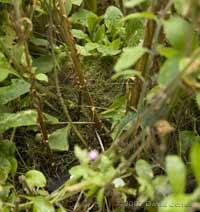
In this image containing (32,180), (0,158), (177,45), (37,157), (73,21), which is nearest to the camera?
(177,45)

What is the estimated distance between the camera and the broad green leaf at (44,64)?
139 cm

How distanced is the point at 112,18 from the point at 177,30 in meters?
0.71

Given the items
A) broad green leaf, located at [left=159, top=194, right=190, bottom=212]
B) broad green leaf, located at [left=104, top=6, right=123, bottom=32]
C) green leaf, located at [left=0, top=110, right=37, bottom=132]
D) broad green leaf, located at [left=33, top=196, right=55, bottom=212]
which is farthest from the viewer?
broad green leaf, located at [left=104, top=6, right=123, bottom=32]

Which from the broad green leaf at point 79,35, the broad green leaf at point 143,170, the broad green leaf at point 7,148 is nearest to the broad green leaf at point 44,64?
the broad green leaf at point 79,35

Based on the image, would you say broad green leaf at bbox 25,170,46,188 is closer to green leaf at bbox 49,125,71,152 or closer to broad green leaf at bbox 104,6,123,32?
green leaf at bbox 49,125,71,152

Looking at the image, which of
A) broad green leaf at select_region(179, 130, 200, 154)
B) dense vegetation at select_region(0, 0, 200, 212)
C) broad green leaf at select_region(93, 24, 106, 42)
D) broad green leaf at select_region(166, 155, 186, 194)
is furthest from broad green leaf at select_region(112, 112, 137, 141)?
broad green leaf at select_region(166, 155, 186, 194)

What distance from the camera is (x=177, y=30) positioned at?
30.7 inches

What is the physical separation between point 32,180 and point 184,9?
59 centimetres

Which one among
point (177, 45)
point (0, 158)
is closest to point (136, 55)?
point (177, 45)

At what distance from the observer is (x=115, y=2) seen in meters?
1.56

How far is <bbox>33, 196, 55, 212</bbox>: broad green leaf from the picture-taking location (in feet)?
3.45

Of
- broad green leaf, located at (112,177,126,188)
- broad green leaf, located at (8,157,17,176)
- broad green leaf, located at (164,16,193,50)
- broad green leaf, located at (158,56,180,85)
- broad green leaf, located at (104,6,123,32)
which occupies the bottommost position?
broad green leaf, located at (8,157,17,176)

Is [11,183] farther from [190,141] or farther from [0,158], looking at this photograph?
[190,141]

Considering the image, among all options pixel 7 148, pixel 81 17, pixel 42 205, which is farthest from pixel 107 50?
pixel 42 205
